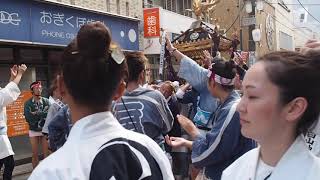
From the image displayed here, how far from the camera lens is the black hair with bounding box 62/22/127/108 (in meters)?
1.70

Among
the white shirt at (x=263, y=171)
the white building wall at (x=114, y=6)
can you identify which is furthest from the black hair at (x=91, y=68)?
the white building wall at (x=114, y=6)

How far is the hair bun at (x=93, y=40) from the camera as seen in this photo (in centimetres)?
173

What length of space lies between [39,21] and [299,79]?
31.5 feet

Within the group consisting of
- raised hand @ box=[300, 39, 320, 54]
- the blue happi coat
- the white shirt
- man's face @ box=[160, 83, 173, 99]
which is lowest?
the blue happi coat

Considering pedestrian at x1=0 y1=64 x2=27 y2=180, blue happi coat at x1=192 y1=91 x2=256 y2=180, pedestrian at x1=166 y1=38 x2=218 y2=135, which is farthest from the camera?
pedestrian at x1=0 y1=64 x2=27 y2=180

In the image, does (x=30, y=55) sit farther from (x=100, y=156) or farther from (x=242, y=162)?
(x=100, y=156)

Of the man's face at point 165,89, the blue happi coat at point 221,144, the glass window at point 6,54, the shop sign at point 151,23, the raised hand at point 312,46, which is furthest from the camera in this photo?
the shop sign at point 151,23

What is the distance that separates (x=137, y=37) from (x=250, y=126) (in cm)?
1315

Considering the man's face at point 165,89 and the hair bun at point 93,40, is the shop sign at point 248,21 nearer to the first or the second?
the man's face at point 165,89

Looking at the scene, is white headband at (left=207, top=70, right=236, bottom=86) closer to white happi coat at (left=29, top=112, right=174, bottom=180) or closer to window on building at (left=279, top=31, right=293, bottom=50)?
white happi coat at (left=29, top=112, right=174, bottom=180)

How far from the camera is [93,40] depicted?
1.75m

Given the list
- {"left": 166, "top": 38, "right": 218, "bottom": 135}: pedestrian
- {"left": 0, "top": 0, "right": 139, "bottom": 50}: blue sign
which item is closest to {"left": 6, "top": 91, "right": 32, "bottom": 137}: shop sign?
{"left": 0, "top": 0, "right": 139, "bottom": 50}: blue sign

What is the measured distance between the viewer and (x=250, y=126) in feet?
6.01

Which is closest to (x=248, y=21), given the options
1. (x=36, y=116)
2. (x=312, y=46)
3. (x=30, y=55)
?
(x=30, y=55)
